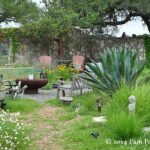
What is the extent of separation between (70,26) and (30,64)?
2772 mm

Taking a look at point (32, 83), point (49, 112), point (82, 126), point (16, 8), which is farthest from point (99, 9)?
point (82, 126)

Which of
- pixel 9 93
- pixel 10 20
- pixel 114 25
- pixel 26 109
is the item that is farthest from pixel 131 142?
pixel 10 20

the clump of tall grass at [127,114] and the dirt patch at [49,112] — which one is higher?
the clump of tall grass at [127,114]

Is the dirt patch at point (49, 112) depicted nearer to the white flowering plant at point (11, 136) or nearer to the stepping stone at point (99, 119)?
the stepping stone at point (99, 119)

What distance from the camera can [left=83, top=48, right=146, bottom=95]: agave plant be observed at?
33.2 feet

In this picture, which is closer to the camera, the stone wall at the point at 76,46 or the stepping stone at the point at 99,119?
the stepping stone at the point at 99,119

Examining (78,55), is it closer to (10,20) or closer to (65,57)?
(65,57)


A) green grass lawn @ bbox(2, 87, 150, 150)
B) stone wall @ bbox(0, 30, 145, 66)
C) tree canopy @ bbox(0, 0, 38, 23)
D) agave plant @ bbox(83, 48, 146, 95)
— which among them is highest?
tree canopy @ bbox(0, 0, 38, 23)

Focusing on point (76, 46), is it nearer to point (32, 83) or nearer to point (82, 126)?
point (32, 83)

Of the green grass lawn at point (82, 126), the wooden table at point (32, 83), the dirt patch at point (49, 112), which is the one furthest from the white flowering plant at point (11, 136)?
the wooden table at point (32, 83)

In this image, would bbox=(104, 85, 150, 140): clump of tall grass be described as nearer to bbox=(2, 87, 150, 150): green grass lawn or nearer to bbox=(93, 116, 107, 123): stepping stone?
bbox=(2, 87, 150, 150): green grass lawn

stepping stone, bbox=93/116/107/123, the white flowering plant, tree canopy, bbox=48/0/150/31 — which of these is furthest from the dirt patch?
tree canopy, bbox=48/0/150/31

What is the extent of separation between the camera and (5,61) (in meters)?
21.3

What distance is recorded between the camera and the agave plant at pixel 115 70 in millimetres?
10125
